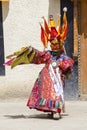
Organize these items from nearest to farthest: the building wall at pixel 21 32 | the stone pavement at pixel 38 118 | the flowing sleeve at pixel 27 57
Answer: the stone pavement at pixel 38 118, the flowing sleeve at pixel 27 57, the building wall at pixel 21 32

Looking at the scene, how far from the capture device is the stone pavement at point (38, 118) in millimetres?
8062

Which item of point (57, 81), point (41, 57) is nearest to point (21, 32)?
point (41, 57)

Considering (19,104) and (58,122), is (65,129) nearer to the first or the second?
(58,122)

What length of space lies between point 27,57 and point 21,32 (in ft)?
7.09

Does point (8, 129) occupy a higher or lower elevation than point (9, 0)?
lower

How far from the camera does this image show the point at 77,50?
1047 centimetres

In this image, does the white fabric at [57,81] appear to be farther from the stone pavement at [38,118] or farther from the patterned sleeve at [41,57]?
the stone pavement at [38,118]

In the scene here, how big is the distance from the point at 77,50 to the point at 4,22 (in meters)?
1.58

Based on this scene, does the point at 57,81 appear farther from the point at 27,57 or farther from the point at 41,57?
the point at 27,57

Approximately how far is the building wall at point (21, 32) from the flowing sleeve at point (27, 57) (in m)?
2.02

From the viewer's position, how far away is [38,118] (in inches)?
347

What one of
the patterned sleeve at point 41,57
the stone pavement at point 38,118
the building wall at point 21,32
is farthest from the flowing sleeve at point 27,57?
the building wall at point 21,32

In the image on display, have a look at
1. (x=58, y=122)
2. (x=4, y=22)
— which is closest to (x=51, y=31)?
(x=58, y=122)

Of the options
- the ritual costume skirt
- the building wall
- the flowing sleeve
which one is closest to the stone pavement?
the ritual costume skirt
